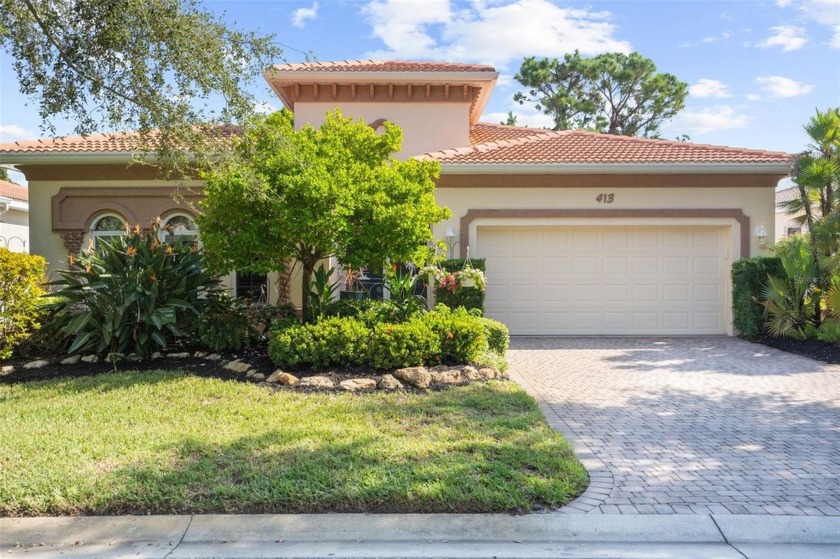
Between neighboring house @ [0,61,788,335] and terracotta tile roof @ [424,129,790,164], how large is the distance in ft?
0.20

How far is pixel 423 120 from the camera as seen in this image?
575 inches

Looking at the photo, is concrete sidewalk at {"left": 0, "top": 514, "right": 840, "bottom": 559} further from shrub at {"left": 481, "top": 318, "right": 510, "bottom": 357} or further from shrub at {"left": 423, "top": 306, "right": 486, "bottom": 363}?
shrub at {"left": 481, "top": 318, "right": 510, "bottom": 357}

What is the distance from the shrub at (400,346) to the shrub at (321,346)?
0.18 metres

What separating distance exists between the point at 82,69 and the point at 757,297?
11849mm

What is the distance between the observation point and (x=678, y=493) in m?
4.66

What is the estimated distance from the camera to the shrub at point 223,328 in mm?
9312

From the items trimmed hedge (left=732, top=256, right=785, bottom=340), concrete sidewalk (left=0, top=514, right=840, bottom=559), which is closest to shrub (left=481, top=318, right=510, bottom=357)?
trimmed hedge (left=732, top=256, right=785, bottom=340)

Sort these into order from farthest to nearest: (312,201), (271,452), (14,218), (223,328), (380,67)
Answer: (14,218) < (380,67) < (223,328) < (312,201) < (271,452)

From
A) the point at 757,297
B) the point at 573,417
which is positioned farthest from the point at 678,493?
the point at 757,297

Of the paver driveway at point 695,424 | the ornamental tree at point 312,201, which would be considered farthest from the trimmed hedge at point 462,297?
the ornamental tree at point 312,201

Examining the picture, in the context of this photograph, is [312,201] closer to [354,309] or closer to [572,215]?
[354,309]

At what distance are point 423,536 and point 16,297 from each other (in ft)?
25.1

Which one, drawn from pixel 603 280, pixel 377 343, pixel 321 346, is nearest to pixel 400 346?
pixel 377 343

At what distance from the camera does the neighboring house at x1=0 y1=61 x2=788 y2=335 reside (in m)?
13.0
